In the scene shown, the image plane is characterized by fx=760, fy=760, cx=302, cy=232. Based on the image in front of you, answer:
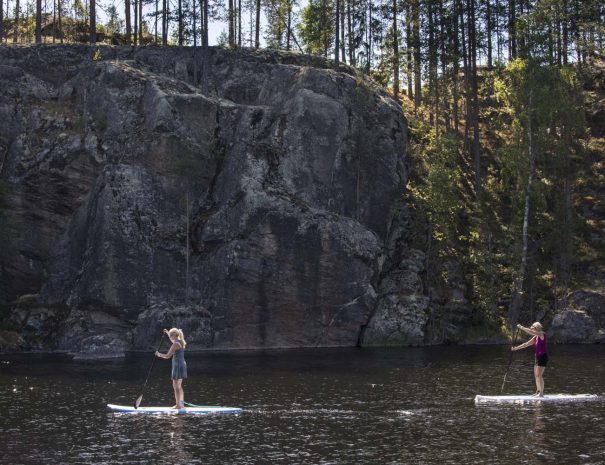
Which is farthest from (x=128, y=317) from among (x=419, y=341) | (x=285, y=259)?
(x=419, y=341)

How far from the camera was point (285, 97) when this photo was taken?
64.0 meters

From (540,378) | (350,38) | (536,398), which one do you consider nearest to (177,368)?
(536,398)

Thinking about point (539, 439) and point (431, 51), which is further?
point (431, 51)

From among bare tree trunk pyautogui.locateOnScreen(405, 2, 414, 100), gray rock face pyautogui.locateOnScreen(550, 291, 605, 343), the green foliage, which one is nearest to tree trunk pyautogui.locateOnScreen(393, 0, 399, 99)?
bare tree trunk pyautogui.locateOnScreen(405, 2, 414, 100)

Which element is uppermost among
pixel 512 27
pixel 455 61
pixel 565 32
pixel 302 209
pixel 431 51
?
pixel 512 27

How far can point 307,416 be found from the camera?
1068 inches

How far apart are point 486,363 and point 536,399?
12.9 m

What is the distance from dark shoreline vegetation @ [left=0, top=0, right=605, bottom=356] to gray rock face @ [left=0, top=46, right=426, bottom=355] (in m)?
0.16

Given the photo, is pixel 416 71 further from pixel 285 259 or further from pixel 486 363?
pixel 486 363

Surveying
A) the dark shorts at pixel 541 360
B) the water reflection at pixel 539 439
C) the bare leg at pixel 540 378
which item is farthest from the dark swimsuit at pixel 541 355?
the water reflection at pixel 539 439

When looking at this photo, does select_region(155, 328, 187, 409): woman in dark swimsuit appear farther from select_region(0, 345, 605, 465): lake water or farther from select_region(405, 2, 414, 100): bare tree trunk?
select_region(405, 2, 414, 100): bare tree trunk

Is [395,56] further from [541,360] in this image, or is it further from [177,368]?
[177,368]

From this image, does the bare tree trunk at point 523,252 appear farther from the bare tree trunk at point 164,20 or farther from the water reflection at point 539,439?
the bare tree trunk at point 164,20

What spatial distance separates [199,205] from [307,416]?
34.0 meters
